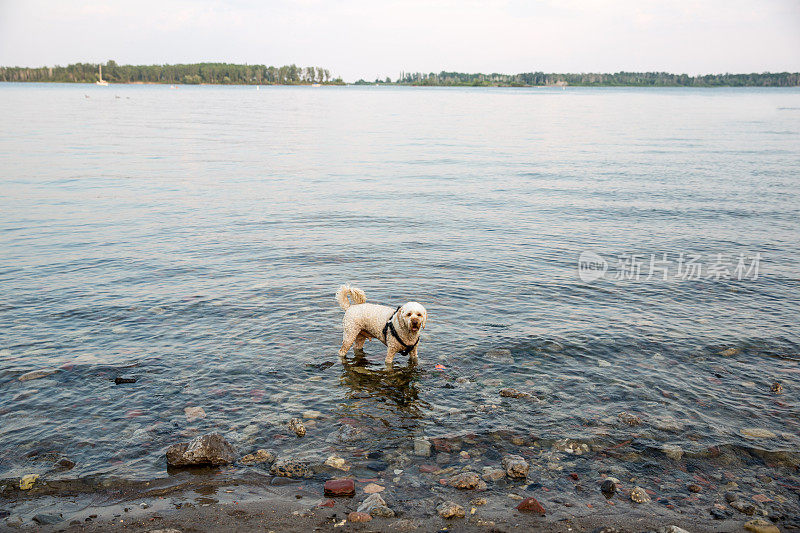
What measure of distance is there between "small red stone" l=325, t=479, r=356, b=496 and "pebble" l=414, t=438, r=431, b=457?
1296 mm

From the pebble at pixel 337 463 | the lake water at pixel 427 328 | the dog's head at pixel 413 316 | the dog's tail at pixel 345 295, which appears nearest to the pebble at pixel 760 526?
the lake water at pixel 427 328

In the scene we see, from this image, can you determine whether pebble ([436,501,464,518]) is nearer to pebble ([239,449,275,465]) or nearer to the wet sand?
the wet sand

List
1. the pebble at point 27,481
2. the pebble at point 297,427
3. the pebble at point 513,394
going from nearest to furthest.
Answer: the pebble at point 27,481
the pebble at point 297,427
the pebble at point 513,394

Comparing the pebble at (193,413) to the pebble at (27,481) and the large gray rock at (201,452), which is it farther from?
the pebble at (27,481)

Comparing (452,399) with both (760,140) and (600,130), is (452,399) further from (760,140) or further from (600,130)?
(600,130)

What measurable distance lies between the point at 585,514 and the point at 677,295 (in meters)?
10.6

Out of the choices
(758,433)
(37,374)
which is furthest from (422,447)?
(37,374)

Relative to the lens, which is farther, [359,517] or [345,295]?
[345,295]

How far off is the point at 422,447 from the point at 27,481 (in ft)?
18.4

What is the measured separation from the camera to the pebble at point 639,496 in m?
7.41

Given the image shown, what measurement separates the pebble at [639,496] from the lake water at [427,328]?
12.3 inches

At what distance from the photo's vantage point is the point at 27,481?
7629mm

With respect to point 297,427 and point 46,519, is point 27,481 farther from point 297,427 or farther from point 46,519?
point 297,427

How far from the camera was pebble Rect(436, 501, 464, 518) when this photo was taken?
7.04 metres
